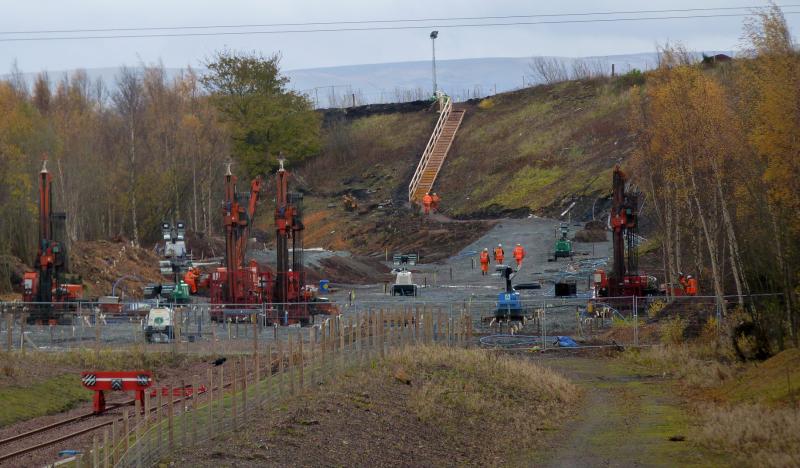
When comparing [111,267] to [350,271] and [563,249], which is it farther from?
[563,249]

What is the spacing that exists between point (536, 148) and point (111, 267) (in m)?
49.9

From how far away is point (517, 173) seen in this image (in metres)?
104

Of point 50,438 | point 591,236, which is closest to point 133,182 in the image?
point 591,236

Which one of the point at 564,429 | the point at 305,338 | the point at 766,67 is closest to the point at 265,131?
the point at 305,338

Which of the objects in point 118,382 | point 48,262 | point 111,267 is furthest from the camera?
point 111,267

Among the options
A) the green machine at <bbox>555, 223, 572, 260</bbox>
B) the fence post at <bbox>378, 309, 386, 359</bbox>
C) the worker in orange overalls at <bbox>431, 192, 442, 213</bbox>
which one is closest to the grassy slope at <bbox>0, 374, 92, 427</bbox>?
the fence post at <bbox>378, 309, 386, 359</bbox>

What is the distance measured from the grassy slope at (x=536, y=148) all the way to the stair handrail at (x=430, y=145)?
1979 mm

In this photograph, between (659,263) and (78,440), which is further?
(659,263)

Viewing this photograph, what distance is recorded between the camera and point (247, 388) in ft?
79.5

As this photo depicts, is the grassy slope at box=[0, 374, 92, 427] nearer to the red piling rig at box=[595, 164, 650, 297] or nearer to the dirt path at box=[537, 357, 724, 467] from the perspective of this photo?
the dirt path at box=[537, 357, 724, 467]

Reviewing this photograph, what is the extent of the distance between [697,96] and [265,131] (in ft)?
251

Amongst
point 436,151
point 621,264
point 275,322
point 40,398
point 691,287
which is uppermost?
point 436,151

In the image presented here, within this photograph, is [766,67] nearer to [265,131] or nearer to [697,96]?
[697,96]

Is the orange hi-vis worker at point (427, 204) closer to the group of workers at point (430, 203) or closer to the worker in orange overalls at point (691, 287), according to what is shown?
the group of workers at point (430, 203)
